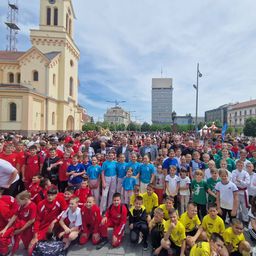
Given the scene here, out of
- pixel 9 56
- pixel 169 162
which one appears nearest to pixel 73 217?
pixel 169 162

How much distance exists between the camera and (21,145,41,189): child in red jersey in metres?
6.51

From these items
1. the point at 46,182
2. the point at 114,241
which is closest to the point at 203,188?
the point at 114,241

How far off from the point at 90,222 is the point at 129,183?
1521 mm

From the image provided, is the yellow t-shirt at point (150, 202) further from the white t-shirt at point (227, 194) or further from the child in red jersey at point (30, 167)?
the child in red jersey at point (30, 167)

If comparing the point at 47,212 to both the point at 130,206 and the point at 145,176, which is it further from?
the point at 145,176

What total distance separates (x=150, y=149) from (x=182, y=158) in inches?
82.6

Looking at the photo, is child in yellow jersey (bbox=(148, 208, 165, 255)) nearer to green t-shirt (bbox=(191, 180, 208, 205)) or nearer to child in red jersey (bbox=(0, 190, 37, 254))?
green t-shirt (bbox=(191, 180, 208, 205))

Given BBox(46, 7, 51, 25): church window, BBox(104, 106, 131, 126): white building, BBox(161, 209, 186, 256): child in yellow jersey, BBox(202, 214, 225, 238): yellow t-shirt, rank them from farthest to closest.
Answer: BBox(104, 106, 131, 126): white building, BBox(46, 7, 51, 25): church window, BBox(202, 214, 225, 238): yellow t-shirt, BBox(161, 209, 186, 256): child in yellow jersey

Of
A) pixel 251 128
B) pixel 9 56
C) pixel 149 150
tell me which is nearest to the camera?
pixel 149 150

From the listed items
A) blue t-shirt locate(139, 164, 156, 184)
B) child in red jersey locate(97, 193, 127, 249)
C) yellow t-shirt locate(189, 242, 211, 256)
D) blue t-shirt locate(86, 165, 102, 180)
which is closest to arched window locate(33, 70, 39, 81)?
blue t-shirt locate(86, 165, 102, 180)

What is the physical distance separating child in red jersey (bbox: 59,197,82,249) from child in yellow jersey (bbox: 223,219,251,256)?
2874mm

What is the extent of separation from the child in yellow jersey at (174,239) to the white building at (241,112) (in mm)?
93302

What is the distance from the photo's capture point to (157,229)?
14.3ft

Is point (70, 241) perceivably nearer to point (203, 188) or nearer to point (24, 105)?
point (203, 188)
